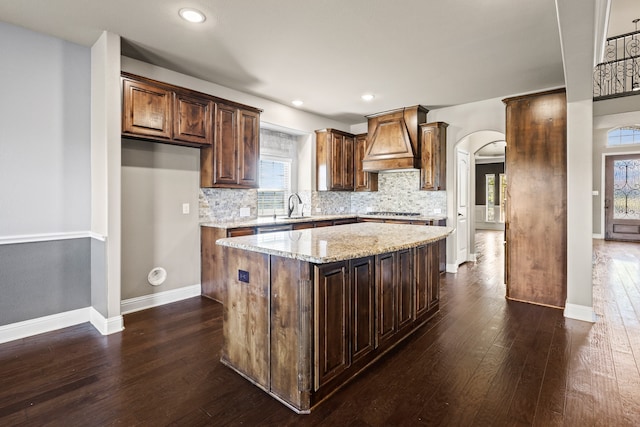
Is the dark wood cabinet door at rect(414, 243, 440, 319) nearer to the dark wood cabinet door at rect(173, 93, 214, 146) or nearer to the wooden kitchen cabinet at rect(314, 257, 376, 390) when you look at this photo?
the wooden kitchen cabinet at rect(314, 257, 376, 390)

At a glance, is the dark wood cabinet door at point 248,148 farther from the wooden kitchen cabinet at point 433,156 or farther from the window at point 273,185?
the wooden kitchen cabinet at point 433,156

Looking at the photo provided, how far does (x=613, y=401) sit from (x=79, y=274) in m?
4.38

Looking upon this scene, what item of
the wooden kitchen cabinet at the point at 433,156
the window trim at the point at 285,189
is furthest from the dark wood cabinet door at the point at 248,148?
the wooden kitchen cabinet at the point at 433,156

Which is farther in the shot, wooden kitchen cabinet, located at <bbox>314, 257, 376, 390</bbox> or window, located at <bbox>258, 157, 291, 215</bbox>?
window, located at <bbox>258, 157, 291, 215</bbox>

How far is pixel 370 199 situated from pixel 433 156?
165 centimetres

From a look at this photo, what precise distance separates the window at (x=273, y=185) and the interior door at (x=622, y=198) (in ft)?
29.0

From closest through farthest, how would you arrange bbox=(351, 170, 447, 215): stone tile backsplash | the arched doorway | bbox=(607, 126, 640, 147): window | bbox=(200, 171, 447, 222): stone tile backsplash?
bbox=(200, 171, 447, 222): stone tile backsplash
the arched doorway
bbox=(351, 170, 447, 215): stone tile backsplash
bbox=(607, 126, 640, 147): window

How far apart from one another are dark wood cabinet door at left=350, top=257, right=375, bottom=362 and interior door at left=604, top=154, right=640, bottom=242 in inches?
385

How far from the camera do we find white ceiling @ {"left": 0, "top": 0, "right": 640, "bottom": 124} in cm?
Answer: 252

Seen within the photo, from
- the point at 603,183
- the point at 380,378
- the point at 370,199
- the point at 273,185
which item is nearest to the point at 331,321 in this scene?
the point at 380,378

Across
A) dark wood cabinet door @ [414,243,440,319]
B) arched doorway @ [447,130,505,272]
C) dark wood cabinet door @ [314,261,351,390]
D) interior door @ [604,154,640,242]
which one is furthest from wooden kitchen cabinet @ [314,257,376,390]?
interior door @ [604,154,640,242]

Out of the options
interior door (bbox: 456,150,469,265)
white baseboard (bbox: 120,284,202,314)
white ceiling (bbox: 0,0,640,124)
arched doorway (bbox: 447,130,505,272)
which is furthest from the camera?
interior door (bbox: 456,150,469,265)

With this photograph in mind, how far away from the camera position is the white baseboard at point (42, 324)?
2.76m

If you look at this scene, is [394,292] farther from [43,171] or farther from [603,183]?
[603,183]
